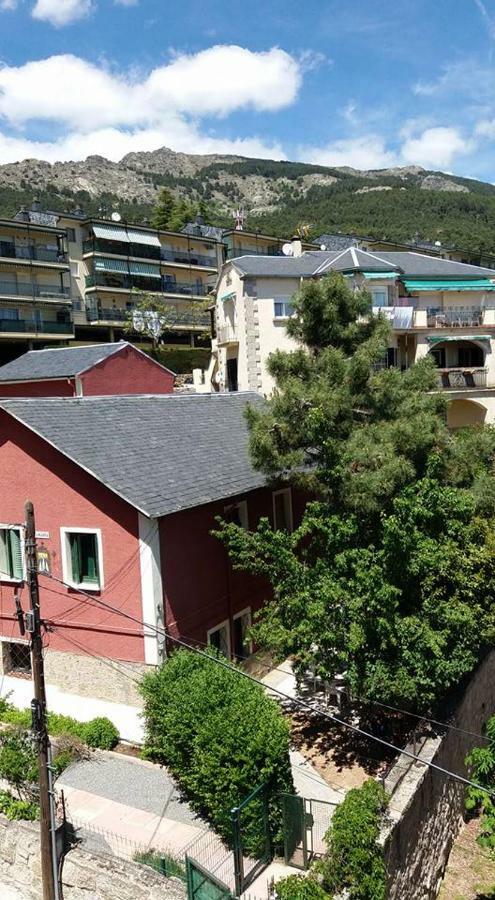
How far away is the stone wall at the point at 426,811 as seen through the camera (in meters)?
11.3

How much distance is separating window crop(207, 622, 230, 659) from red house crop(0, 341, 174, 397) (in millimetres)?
15567

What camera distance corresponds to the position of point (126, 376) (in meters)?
33.0

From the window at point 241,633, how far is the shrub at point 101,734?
4595 millimetres

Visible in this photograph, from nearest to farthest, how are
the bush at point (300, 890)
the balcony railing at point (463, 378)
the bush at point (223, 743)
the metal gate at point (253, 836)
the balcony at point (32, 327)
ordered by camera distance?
the bush at point (300, 890)
the metal gate at point (253, 836)
the bush at point (223, 743)
the balcony railing at point (463, 378)
the balcony at point (32, 327)

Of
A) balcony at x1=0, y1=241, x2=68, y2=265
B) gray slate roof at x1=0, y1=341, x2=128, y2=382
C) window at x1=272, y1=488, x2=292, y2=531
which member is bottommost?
window at x1=272, y1=488, x2=292, y2=531

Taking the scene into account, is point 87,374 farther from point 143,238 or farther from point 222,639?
point 143,238

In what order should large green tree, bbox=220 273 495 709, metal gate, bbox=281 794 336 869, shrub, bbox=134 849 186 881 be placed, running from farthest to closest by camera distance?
1. large green tree, bbox=220 273 495 709
2. metal gate, bbox=281 794 336 869
3. shrub, bbox=134 849 186 881

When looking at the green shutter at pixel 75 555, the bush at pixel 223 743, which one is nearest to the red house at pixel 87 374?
the green shutter at pixel 75 555

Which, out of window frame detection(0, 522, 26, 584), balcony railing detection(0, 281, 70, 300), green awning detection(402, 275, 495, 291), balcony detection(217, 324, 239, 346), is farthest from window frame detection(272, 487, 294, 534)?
balcony railing detection(0, 281, 70, 300)

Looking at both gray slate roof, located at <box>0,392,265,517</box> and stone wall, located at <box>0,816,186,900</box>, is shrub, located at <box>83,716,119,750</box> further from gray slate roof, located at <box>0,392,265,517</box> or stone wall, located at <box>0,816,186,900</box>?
gray slate roof, located at <box>0,392,265,517</box>

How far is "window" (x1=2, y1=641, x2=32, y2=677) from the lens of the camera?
19312mm

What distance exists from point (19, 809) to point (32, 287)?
54343 mm

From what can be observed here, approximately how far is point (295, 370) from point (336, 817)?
11.1m

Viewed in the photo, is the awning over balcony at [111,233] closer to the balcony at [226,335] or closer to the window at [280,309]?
the balcony at [226,335]
